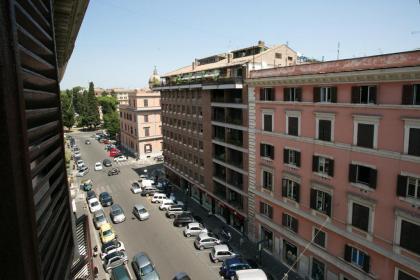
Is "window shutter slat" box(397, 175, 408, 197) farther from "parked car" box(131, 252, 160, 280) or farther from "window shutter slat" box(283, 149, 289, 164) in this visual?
"parked car" box(131, 252, 160, 280)

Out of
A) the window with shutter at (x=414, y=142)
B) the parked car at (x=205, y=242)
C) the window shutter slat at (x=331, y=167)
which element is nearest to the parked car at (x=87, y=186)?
the parked car at (x=205, y=242)

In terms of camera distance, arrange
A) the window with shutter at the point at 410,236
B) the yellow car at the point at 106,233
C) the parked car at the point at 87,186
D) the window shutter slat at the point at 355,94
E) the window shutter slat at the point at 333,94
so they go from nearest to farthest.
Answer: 1. the window with shutter at the point at 410,236
2. the window shutter slat at the point at 355,94
3. the window shutter slat at the point at 333,94
4. the yellow car at the point at 106,233
5. the parked car at the point at 87,186

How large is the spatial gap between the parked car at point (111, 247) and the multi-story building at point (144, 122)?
128 feet

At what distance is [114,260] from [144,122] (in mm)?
43737

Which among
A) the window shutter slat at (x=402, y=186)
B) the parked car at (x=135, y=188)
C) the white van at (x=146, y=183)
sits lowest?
the parked car at (x=135, y=188)

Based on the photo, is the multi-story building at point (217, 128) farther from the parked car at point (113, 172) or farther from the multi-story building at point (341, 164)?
the parked car at point (113, 172)

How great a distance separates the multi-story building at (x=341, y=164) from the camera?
17.6 meters

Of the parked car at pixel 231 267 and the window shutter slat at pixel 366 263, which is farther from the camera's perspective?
the parked car at pixel 231 267

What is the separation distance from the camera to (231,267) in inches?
1054

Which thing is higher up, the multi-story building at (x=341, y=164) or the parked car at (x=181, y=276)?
the multi-story building at (x=341, y=164)

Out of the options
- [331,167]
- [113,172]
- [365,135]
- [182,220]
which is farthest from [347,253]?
[113,172]

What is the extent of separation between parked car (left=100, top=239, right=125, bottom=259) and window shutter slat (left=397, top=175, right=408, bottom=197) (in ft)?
84.0

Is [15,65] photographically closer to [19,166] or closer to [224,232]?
[19,166]

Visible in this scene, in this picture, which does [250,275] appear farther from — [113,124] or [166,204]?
[113,124]
